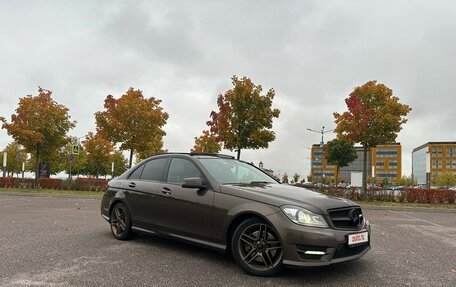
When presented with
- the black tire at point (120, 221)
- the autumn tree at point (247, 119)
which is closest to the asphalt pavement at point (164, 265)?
Answer: the black tire at point (120, 221)

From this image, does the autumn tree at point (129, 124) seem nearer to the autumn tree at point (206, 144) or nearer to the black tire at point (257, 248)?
the autumn tree at point (206, 144)

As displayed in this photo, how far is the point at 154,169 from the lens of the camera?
20.7 ft

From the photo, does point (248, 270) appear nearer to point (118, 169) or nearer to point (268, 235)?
point (268, 235)

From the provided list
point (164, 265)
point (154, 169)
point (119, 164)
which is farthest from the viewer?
point (119, 164)

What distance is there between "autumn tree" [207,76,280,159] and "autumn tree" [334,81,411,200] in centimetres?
409

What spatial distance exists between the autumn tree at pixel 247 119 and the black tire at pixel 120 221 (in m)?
15.6

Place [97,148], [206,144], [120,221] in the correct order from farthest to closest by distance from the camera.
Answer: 1. [97,148]
2. [206,144]
3. [120,221]

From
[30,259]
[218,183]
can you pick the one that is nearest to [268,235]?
[218,183]

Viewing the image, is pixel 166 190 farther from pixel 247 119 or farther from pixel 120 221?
pixel 247 119

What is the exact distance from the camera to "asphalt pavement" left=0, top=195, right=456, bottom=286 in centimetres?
433

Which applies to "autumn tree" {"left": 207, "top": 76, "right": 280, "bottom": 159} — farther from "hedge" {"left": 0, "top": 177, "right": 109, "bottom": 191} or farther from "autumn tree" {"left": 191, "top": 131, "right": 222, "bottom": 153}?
"autumn tree" {"left": 191, "top": 131, "right": 222, "bottom": 153}

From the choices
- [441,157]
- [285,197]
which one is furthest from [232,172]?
[441,157]

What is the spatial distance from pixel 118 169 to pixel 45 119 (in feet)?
144

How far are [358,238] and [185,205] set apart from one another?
2.29m
